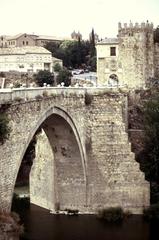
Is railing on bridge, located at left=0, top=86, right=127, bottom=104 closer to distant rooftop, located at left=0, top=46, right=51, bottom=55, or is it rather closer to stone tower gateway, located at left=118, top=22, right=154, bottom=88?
stone tower gateway, located at left=118, top=22, right=154, bottom=88

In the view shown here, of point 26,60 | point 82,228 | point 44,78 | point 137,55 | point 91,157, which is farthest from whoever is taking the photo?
point 26,60

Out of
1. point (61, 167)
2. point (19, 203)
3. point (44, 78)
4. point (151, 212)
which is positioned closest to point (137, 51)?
point (61, 167)

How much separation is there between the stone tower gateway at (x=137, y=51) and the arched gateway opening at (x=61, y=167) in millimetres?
5962

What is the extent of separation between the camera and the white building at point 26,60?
165ft

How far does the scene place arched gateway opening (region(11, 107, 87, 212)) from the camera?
20859mm

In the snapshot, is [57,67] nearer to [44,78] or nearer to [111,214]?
[44,78]

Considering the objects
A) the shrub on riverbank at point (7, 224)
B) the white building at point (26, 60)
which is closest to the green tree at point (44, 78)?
the white building at point (26, 60)

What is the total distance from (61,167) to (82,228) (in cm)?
275

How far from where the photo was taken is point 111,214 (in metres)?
20.4

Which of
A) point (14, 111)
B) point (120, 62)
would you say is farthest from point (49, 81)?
point (14, 111)

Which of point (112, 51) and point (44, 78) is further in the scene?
point (44, 78)

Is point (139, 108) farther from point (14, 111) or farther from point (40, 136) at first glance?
point (14, 111)

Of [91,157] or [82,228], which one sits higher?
→ [91,157]

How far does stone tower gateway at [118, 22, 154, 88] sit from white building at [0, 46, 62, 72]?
955 inches
